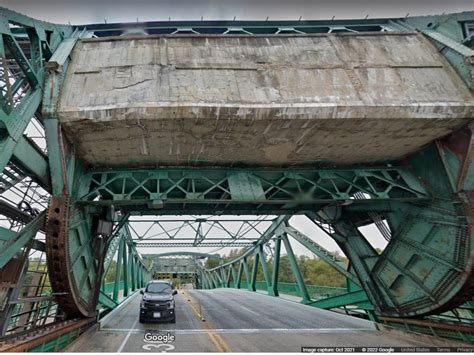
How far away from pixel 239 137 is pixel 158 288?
377 inches

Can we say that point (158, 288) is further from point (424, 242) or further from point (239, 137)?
point (424, 242)

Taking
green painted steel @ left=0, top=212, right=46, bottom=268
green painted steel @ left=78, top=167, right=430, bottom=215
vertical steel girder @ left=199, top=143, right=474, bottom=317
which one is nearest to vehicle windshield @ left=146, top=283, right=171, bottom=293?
green painted steel @ left=78, top=167, right=430, bottom=215

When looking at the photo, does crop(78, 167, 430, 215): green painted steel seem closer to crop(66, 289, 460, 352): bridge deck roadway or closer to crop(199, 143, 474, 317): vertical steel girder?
crop(199, 143, 474, 317): vertical steel girder

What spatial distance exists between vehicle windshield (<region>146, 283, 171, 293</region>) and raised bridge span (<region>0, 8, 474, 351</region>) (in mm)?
2561

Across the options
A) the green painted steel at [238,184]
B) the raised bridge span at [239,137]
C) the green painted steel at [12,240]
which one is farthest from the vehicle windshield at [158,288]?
the green painted steel at [12,240]

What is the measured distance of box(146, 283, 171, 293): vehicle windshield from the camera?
544 inches

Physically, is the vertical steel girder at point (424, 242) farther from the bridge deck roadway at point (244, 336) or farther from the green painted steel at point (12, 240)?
the green painted steel at point (12, 240)

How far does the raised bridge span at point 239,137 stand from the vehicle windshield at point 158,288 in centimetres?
256

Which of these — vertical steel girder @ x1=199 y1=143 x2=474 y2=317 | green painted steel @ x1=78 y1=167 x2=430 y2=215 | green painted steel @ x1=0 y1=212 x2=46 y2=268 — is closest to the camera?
green painted steel @ x1=0 y1=212 x2=46 y2=268

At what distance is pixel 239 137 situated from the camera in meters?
8.55

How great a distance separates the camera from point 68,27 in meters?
9.86

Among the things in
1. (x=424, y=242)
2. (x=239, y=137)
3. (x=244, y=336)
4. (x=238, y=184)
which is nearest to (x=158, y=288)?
(x=244, y=336)

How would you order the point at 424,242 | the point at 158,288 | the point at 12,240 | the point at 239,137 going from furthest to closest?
the point at 158,288 → the point at 424,242 → the point at 239,137 → the point at 12,240

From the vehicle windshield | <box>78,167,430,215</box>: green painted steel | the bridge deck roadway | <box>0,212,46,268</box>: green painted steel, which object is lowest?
the bridge deck roadway
